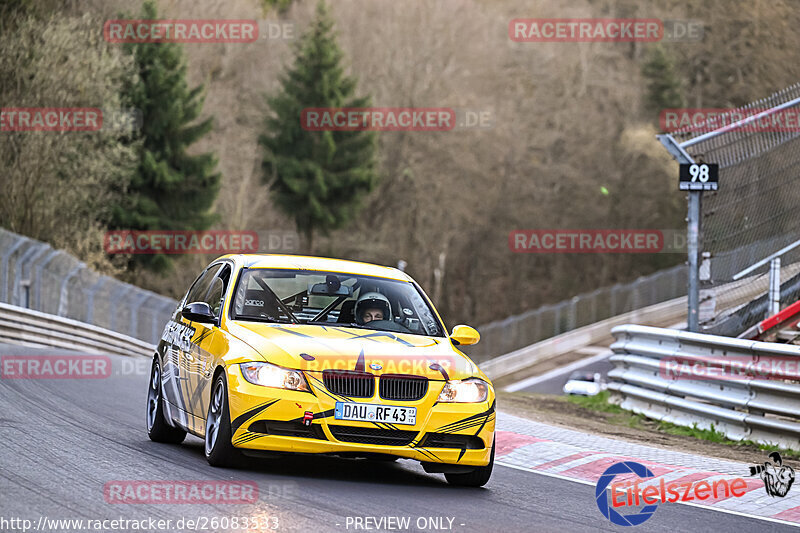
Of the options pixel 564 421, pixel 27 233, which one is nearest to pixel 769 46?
pixel 564 421

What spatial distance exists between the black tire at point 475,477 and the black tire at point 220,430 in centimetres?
162

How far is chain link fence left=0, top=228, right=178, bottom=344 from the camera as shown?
26.5 metres

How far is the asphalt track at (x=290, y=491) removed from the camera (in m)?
7.00

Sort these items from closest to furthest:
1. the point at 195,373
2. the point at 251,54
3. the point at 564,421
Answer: the point at 195,373 → the point at 564,421 → the point at 251,54

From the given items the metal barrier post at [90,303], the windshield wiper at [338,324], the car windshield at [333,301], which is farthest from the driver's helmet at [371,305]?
the metal barrier post at [90,303]

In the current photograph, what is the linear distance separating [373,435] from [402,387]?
0.40 m

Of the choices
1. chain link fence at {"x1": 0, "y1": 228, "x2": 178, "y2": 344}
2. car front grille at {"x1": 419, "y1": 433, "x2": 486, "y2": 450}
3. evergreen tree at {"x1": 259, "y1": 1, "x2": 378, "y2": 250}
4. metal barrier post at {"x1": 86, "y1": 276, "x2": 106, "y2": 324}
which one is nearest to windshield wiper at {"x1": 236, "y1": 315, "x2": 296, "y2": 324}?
car front grille at {"x1": 419, "y1": 433, "x2": 486, "y2": 450}

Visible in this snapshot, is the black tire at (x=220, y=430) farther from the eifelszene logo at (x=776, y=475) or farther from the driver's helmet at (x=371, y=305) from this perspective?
the eifelszene logo at (x=776, y=475)

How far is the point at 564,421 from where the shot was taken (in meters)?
15.4

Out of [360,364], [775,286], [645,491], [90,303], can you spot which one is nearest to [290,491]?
[360,364]

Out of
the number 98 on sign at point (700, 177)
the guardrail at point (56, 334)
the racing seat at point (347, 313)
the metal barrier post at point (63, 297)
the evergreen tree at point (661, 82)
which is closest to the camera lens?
the racing seat at point (347, 313)

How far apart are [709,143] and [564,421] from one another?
422cm

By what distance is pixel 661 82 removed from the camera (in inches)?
2859

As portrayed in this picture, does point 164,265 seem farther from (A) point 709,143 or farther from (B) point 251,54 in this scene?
(A) point 709,143
